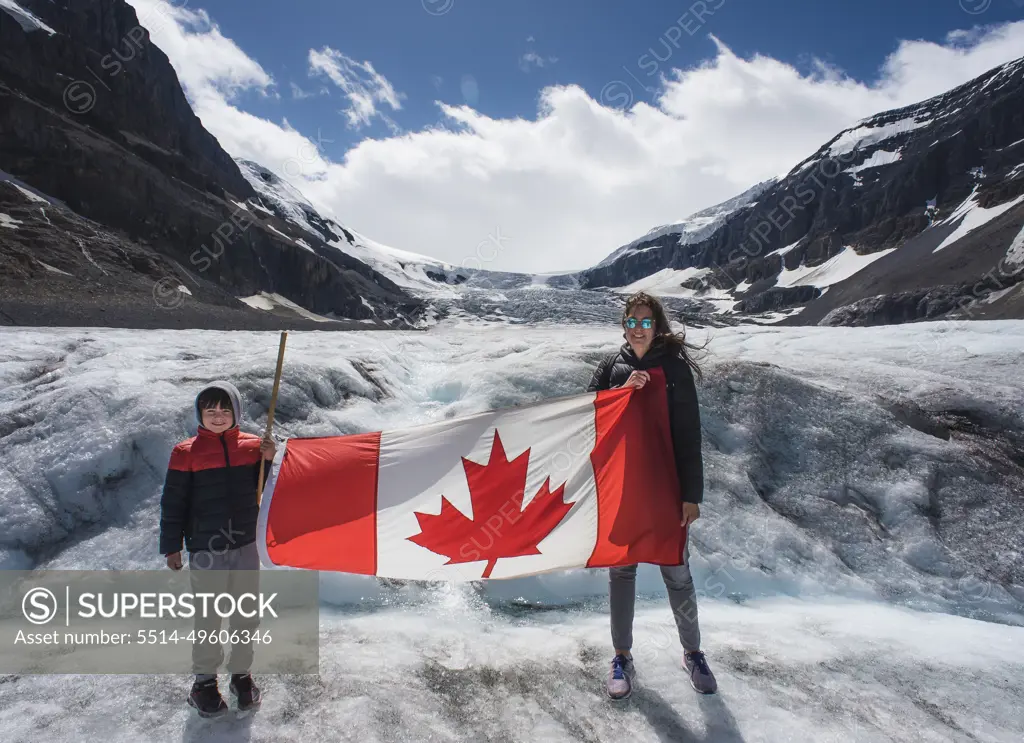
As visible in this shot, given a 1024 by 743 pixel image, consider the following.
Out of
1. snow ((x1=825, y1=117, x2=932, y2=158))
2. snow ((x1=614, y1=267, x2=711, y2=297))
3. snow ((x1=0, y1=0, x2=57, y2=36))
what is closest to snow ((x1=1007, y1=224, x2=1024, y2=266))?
snow ((x1=614, y1=267, x2=711, y2=297))

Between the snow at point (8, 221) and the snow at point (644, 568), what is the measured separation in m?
33.9

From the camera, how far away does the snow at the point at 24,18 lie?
49.0 meters

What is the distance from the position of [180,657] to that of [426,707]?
178cm

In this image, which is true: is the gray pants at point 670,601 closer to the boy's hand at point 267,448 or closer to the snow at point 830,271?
the boy's hand at point 267,448

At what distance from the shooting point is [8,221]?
3319 centimetres

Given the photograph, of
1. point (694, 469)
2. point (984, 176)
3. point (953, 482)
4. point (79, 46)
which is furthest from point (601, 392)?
point (984, 176)

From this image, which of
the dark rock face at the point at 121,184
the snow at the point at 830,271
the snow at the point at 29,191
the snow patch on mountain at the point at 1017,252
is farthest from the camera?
the snow at the point at 830,271

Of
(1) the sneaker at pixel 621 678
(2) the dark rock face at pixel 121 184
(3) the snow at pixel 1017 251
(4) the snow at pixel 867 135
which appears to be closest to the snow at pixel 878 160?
(4) the snow at pixel 867 135

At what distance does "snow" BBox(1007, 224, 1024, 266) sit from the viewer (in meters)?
49.5

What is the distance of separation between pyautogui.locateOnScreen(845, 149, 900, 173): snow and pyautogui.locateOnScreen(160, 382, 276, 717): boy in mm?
156237

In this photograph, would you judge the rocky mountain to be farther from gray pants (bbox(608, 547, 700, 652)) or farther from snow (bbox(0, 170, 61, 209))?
snow (bbox(0, 170, 61, 209))

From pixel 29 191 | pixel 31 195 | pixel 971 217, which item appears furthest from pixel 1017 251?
pixel 29 191

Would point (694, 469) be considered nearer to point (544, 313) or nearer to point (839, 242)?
point (544, 313)

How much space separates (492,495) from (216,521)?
5.87 feet
